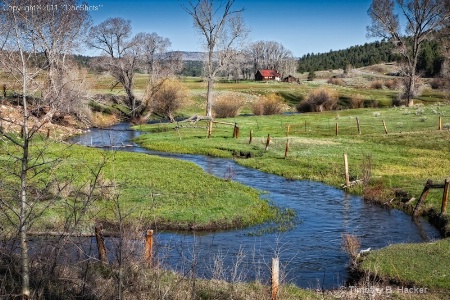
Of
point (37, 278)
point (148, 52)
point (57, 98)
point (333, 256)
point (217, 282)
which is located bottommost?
point (333, 256)

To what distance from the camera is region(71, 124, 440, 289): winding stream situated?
14.1 meters

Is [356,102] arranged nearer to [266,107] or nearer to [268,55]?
[266,107]

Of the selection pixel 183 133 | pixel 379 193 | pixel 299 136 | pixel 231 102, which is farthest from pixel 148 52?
pixel 379 193

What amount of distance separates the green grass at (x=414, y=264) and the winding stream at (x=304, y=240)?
1081 millimetres

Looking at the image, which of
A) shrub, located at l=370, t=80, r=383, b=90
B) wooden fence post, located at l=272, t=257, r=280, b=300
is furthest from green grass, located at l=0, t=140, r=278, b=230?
shrub, located at l=370, t=80, r=383, b=90

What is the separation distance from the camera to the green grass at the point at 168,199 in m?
18.4

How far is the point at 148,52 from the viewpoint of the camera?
244 ft

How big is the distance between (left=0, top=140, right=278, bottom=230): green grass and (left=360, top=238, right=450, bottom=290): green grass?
600 centimetres

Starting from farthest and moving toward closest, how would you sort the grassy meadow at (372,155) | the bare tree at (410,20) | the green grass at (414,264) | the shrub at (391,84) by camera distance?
the shrub at (391,84) < the bare tree at (410,20) < the grassy meadow at (372,155) < the green grass at (414,264)

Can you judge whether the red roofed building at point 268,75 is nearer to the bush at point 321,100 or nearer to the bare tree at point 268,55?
the bare tree at point 268,55

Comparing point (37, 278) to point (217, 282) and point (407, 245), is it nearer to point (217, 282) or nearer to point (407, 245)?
point (217, 282)

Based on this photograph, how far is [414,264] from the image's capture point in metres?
14.0

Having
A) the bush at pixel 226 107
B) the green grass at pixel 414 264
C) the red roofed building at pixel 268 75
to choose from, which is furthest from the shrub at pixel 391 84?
the green grass at pixel 414 264

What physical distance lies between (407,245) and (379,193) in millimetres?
8321
